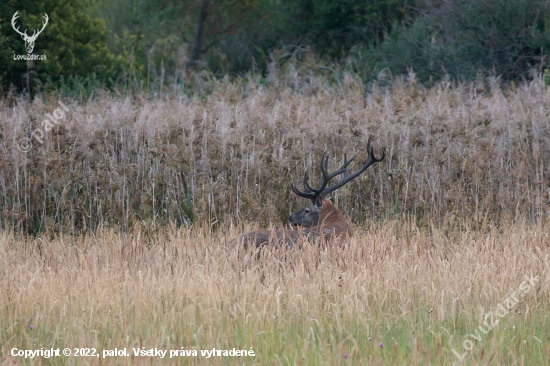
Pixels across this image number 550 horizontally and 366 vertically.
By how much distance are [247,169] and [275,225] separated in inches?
31.6

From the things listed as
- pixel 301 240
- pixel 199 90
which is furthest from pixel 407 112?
pixel 199 90

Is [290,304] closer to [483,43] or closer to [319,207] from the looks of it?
[319,207]

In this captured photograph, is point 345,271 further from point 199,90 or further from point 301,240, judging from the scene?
point 199,90

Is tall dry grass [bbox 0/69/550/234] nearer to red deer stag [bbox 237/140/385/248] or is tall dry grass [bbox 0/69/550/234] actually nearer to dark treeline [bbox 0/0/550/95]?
red deer stag [bbox 237/140/385/248]

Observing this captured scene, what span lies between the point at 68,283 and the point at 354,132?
5.01m

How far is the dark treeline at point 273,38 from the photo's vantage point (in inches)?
709

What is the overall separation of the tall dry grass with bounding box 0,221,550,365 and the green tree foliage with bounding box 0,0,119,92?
11881 mm

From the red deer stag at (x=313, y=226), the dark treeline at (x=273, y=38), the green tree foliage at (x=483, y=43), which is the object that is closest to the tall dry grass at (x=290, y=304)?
→ the red deer stag at (x=313, y=226)

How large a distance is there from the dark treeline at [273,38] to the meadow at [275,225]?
15.4 feet

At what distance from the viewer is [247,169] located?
29.7 ft

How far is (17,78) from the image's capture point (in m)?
18.5

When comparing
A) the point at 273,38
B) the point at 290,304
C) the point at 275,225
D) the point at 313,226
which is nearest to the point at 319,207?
the point at 313,226

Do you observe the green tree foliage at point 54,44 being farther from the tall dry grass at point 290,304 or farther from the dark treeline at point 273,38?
the tall dry grass at point 290,304

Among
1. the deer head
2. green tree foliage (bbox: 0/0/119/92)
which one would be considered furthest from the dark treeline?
the deer head
